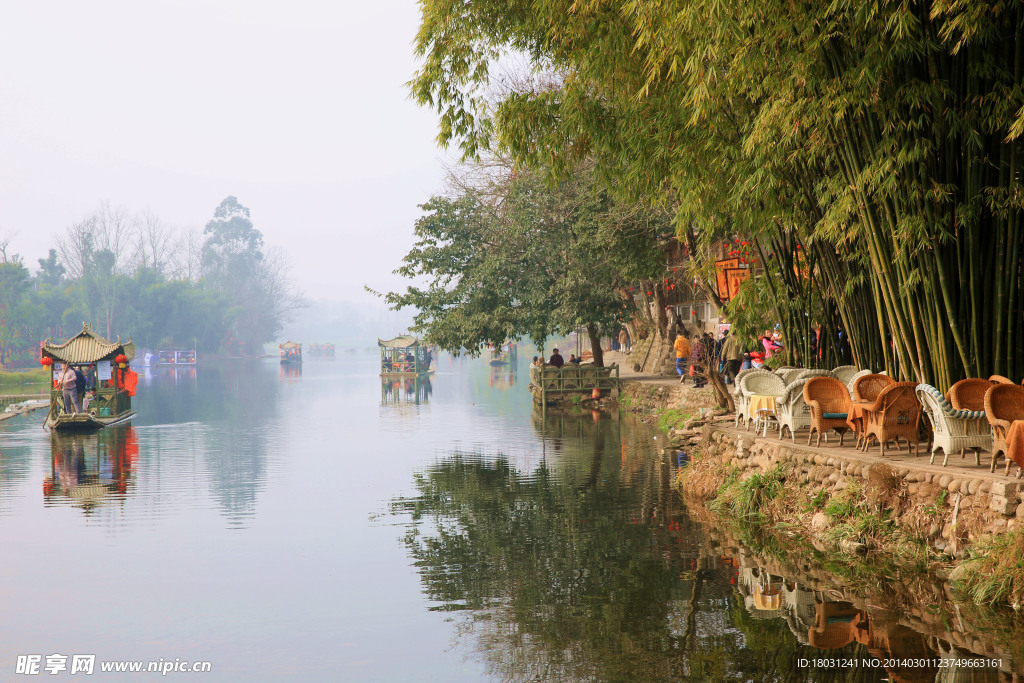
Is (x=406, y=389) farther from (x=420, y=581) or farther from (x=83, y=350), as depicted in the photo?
(x=420, y=581)

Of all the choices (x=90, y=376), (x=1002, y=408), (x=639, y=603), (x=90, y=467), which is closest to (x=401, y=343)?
(x=90, y=376)

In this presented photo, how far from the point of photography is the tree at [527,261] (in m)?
19.5

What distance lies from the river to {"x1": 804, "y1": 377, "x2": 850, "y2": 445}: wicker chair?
1.60 meters

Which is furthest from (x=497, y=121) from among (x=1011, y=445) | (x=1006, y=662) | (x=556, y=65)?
(x=1006, y=662)

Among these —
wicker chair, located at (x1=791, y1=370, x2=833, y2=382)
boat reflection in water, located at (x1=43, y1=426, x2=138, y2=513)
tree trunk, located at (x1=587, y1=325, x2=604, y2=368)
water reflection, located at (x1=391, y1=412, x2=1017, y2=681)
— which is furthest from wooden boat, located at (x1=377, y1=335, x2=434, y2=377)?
wicker chair, located at (x1=791, y1=370, x2=833, y2=382)

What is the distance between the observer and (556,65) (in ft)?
31.2

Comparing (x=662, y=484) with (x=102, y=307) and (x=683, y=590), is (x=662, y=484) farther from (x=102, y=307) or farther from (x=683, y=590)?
(x=102, y=307)

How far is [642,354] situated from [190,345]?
58.1 meters

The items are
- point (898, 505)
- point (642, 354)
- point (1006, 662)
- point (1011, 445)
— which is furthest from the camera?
point (642, 354)

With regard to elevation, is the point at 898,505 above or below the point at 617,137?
below

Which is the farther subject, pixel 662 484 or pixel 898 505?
pixel 662 484

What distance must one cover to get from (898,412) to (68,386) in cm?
1756

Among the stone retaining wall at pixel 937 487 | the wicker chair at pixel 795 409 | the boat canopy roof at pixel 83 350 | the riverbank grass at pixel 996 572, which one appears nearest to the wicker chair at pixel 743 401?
the wicker chair at pixel 795 409

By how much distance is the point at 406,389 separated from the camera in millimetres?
34031
